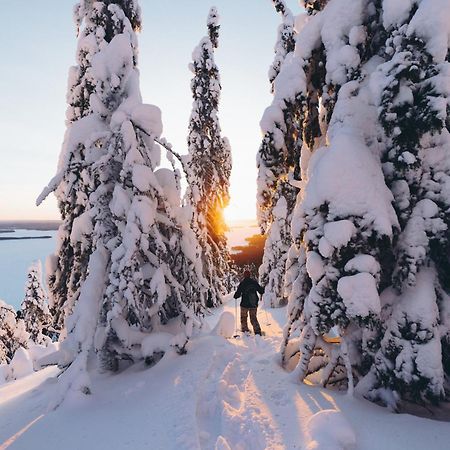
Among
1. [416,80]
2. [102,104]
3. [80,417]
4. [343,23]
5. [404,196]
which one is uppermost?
[343,23]

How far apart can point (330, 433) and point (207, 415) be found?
1717mm

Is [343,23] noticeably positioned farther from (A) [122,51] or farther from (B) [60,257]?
(B) [60,257]

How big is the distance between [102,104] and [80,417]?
5.69m

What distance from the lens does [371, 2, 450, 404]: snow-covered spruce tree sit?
4613mm

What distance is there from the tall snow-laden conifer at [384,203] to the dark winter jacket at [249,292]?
4981mm

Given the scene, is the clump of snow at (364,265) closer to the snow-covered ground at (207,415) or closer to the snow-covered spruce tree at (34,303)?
the snow-covered ground at (207,415)

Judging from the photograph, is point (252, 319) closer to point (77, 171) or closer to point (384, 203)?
point (77, 171)

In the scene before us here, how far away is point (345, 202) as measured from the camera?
5047 mm

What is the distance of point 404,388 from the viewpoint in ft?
16.0

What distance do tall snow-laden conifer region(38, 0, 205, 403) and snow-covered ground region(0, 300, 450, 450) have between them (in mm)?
745

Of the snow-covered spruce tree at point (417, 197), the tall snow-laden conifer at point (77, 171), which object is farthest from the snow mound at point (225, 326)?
the snow-covered spruce tree at point (417, 197)

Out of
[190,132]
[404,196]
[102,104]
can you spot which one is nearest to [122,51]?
[102,104]

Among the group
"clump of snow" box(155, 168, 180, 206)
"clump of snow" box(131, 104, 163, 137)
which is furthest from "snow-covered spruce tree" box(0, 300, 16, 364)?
"clump of snow" box(131, 104, 163, 137)

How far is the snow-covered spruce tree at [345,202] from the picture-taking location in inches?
193
